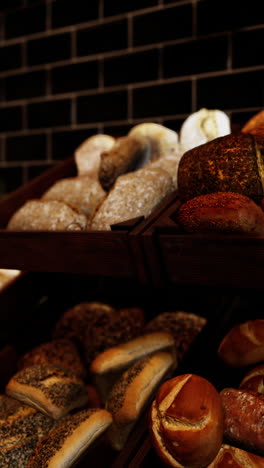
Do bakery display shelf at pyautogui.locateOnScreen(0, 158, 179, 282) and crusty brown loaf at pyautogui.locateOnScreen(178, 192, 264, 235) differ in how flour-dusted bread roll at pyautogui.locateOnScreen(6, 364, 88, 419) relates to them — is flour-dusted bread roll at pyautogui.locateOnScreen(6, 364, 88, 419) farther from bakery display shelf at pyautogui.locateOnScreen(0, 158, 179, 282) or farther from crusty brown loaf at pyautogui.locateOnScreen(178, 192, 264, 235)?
crusty brown loaf at pyautogui.locateOnScreen(178, 192, 264, 235)

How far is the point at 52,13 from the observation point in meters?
2.25

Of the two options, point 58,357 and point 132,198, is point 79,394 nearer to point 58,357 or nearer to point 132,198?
point 58,357

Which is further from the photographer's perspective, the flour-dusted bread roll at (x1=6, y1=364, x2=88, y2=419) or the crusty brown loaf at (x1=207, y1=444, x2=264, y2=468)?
the flour-dusted bread roll at (x1=6, y1=364, x2=88, y2=419)

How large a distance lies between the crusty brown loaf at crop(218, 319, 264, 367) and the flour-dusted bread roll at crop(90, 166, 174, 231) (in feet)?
1.29

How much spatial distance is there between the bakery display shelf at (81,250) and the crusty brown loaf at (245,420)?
31cm

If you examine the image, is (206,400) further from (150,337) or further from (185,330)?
(185,330)

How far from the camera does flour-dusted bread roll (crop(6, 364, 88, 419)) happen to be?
1074 mm

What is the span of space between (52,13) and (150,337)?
1.89 meters

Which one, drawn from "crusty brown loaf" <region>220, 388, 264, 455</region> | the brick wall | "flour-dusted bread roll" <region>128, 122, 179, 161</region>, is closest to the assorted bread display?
"crusty brown loaf" <region>220, 388, 264, 455</region>

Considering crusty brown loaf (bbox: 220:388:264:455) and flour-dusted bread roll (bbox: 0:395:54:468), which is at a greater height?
crusty brown loaf (bbox: 220:388:264:455)

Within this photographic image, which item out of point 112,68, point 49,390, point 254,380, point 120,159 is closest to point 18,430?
point 49,390

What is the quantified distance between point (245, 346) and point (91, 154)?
893 millimetres

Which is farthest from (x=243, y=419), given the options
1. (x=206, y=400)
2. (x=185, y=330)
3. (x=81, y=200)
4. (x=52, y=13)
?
(x=52, y=13)

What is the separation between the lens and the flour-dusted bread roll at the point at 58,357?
4.35 feet
